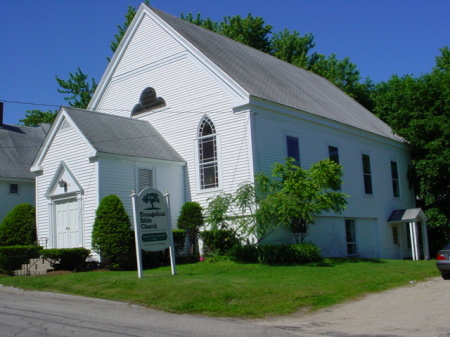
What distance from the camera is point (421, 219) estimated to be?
90.8 feet

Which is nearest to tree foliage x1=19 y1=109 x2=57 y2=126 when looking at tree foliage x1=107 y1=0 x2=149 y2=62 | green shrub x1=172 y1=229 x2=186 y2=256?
tree foliage x1=107 y1=0 x2=149 y2=62

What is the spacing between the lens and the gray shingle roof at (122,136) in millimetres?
19797

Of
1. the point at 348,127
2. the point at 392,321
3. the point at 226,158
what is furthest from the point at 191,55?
the point at 392,321

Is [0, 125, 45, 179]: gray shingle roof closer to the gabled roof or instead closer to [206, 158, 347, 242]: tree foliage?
the gabled roof

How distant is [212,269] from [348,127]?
11352mm

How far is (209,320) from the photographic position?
34.6ft

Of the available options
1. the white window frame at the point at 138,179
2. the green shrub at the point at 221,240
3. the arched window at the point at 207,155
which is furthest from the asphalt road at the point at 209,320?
the arched window at the point at 207,155

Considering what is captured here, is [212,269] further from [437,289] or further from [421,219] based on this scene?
[421,219]

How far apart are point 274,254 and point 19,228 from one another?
427 inches

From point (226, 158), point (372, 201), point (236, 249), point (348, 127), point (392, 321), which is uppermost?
point (348, 127)

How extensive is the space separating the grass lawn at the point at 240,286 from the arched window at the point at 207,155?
463cm

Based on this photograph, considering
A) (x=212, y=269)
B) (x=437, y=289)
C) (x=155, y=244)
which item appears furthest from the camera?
(x=212, y=269)

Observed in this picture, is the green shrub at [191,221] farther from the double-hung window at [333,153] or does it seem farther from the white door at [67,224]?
the double-hung window at [333,153]

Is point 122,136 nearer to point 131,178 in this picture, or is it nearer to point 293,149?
point 131,178
